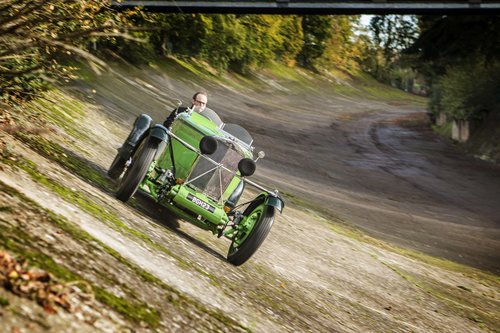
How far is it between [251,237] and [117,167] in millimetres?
2675

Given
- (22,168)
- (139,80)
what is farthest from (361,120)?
(22,168)

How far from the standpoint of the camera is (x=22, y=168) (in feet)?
24.7

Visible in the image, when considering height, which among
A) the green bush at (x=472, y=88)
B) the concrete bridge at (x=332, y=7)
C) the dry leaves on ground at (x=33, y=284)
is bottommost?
the dry leaves on ground at (x=33, y=284)

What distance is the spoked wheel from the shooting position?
371 inches

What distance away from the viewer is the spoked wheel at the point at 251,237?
9.42 m

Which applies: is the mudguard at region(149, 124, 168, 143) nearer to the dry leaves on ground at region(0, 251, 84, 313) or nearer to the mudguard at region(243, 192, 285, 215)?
the mudguard at region(243, 192, 285, 215)

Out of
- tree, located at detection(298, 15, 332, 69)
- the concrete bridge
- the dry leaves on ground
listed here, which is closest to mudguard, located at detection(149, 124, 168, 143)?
the dry leaves on ground

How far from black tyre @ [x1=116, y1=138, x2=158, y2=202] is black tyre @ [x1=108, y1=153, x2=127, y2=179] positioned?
1.50 m

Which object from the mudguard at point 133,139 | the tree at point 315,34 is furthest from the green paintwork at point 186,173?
the tree at point 315,34

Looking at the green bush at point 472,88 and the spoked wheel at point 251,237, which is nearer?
the spoked wheel at point 251,237

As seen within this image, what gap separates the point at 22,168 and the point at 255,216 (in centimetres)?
354

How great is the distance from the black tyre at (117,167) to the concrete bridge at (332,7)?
45.7ft

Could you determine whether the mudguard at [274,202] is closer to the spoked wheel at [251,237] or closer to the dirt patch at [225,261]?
the spoked wheel at [251,237]

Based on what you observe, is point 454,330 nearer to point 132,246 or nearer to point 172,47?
point 132,246
